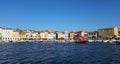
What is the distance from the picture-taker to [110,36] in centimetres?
19688

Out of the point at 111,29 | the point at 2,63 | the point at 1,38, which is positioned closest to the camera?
the point at 2,63

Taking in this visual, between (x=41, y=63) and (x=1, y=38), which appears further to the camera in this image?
(x=1, y=38)

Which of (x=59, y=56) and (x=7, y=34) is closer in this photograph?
(x=59, y=56)

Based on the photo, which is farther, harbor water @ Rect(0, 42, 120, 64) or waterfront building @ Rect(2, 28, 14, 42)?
waterfront building @ Rect(2, 28, 14, 42)

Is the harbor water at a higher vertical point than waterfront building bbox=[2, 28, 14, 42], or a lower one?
lower

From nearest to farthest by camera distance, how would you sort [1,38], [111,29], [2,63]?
[2,63] → [1,38] → [111,29]

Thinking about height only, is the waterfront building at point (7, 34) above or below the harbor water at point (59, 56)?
above

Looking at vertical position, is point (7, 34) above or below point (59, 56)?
above

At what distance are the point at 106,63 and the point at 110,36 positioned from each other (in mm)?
168582

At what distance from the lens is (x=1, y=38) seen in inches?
7126

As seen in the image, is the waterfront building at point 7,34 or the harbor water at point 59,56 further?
the waterfront building at point 7,34

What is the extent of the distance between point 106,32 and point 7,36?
7828 centimetres

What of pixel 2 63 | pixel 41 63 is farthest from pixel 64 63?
pixel 2 63

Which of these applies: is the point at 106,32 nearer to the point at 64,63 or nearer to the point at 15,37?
the point at 15,37
